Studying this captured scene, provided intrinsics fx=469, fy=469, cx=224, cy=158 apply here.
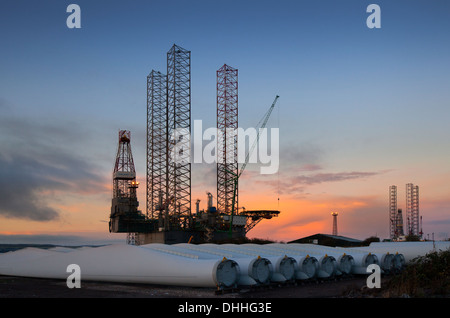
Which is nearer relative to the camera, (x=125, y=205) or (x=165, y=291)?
(x=165, y=291)

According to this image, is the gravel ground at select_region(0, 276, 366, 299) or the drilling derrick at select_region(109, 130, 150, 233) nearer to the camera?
the gravel ground at select_region(0, 276, 366, 299)

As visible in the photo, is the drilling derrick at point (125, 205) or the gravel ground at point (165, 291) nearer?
the gravel ground at point (165, 291)

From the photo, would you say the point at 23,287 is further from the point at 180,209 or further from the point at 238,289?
the point at 180,209

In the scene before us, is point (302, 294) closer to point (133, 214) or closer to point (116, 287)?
point (116, 287)

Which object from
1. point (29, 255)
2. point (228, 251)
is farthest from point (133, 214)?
point (228, 251)

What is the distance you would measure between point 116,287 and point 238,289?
802 cm

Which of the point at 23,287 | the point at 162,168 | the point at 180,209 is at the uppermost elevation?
the point at 162,168

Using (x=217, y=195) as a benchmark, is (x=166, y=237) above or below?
below

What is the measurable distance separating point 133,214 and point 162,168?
32.1 feet

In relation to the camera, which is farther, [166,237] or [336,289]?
[166,237]
